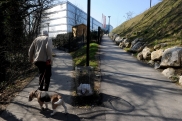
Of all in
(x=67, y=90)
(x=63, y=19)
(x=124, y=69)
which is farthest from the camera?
(x=63, y=19)

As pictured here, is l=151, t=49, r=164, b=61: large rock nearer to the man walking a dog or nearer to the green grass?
the green grass

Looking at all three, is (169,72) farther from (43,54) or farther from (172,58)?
(43,54)

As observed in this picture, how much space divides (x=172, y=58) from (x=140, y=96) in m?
3.12

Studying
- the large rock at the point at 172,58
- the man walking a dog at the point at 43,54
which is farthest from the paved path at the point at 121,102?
the man walking a dog at the point at 43,54

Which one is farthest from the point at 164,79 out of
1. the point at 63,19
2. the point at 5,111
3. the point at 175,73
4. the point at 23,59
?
the point at 63,19

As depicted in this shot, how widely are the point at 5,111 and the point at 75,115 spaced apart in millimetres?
1667

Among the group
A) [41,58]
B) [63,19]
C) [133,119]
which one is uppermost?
[63,19]

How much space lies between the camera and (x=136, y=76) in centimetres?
801

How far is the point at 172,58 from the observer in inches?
318

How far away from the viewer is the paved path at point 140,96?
4569 mm

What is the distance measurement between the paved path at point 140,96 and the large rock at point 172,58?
1.75 ft

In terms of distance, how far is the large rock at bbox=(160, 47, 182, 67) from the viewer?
7.88 meters

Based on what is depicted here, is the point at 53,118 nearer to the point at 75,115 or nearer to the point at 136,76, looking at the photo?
the point at 75,115

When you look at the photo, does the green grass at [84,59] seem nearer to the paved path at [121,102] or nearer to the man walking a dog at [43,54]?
the paved path at [121,102]
